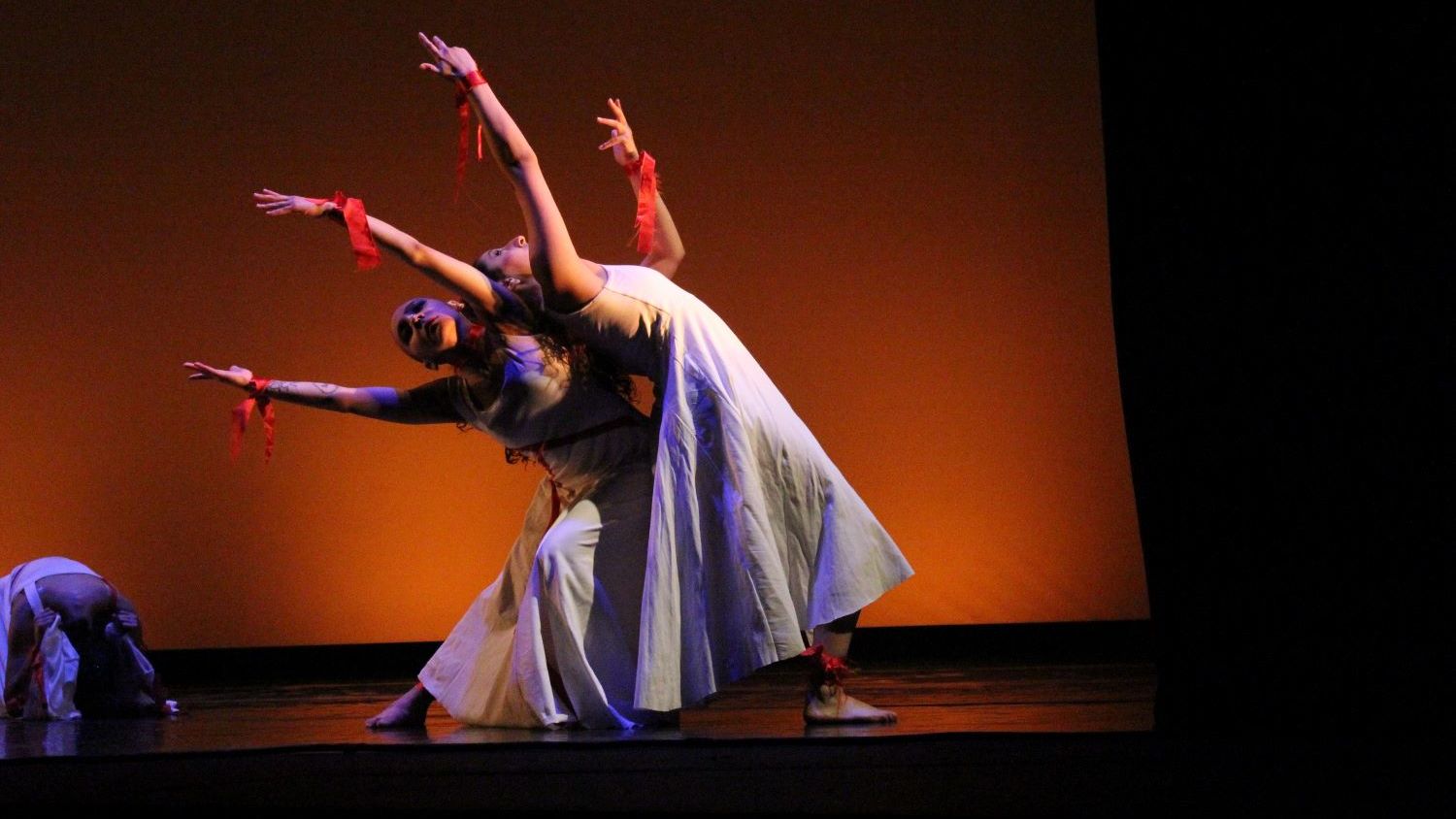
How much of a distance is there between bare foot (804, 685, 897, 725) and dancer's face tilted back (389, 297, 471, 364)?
3.30 feet

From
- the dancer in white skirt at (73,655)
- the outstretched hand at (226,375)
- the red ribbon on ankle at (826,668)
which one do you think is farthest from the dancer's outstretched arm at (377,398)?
the dancer in white skirt at (73,655)

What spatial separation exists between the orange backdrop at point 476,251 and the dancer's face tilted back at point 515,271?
2.19m

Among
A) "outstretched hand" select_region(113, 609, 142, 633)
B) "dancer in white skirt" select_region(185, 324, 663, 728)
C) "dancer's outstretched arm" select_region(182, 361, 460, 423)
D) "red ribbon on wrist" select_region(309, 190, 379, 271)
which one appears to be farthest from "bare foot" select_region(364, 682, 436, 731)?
"outstretched hand" select_region(113, 609, 142, 633)

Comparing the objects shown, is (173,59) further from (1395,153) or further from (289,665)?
(1395,153)

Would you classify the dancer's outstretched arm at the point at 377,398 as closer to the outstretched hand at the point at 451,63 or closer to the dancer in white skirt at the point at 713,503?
the dancer in white skirt at the point at 713,503

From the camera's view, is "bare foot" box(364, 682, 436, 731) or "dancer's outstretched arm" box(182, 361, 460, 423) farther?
"dancer's outstretched arm" box(182, 361, 460, 423)

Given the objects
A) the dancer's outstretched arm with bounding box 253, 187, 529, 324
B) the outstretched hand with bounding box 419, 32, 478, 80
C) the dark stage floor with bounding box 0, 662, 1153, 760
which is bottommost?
the dark stage floor with bounding box 0, 662, 1153, 760

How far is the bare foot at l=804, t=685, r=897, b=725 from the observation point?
251 centimetres

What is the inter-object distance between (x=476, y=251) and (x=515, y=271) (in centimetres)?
232

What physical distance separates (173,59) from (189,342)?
1.08 meters

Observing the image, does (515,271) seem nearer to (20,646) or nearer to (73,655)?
(73,655)

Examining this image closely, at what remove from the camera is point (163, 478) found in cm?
520

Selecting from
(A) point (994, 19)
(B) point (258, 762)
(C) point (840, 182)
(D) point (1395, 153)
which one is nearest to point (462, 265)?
(B) point (258, 762)

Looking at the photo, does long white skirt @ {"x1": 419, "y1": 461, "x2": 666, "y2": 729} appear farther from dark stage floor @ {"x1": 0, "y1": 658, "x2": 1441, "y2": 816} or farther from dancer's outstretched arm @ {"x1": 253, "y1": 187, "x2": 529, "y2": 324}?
dancer's outstretched arm @ {"x1": 253, "y1": 187, "x2": 529, "y2": 324}
